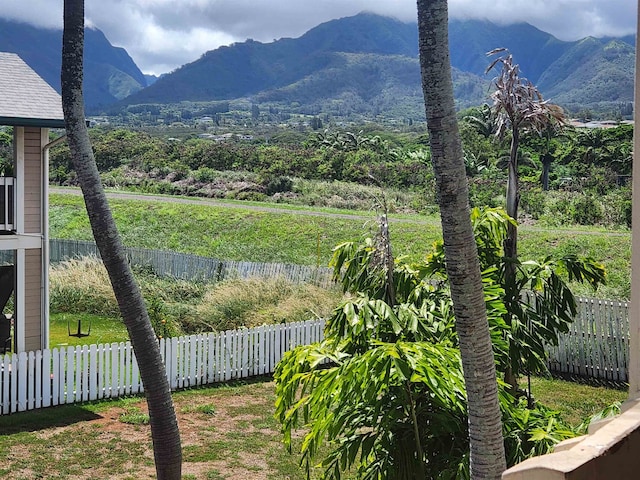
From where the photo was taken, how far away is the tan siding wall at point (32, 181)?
47.0ft

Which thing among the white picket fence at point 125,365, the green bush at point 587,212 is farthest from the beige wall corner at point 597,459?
the green bush at point 587,212

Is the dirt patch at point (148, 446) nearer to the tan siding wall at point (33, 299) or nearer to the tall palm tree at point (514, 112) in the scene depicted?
the tan siding wall at point (33, 299)

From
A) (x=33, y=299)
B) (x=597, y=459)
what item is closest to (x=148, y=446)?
(x=33, y=299)

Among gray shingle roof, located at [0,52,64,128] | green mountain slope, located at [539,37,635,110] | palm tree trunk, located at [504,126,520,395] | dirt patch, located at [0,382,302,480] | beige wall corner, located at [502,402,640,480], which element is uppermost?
green mountain slope, located at [539,37,635,110]

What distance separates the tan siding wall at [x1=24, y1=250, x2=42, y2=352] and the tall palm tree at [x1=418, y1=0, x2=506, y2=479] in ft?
37.4

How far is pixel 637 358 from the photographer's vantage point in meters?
1.96

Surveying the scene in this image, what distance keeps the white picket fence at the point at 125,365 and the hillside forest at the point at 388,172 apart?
11682 mm

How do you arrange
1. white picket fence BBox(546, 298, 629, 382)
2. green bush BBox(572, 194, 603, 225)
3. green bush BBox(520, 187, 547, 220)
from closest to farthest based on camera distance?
white picket fence BBox(546, 298, 629, 382)
green bush BBox(572, 194, 603, 225)
green bush BBox(520, 187, 547, 220)

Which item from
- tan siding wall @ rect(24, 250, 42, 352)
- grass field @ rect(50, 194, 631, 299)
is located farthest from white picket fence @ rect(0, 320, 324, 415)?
grass field @ rect(50, 194, 631, 299)

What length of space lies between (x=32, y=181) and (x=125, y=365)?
3.60 m

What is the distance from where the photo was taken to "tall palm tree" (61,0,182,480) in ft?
23.4

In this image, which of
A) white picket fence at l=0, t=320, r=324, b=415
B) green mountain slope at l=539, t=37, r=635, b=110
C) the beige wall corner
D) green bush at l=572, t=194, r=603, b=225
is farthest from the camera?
green mountain slope at l=539, t=37, r=635, b=110

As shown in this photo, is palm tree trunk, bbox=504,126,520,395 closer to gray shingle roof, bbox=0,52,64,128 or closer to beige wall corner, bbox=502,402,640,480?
beige wall corner, bbox=502,402,640,480

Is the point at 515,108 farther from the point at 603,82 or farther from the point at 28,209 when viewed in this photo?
the point at 603,82
